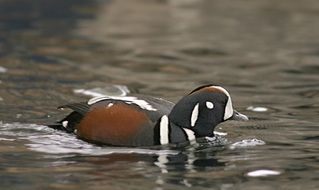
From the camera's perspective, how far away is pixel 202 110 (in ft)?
29.3

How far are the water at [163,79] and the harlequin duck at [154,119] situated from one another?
13 centimetres

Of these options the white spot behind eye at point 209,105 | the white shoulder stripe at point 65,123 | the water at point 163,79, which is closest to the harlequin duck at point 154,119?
the white spot behind eye at point 209,105

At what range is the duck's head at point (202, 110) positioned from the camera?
890cm

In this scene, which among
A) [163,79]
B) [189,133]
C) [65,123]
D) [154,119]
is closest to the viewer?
[154,119]

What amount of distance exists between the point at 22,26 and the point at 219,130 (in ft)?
38.9

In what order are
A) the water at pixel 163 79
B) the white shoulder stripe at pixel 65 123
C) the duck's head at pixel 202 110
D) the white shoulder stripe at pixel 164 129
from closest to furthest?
1. the water at pixel 163 79
2. the white shoulder stripe at pixel 164 129
3. the duck's head at pixel 202 110
4. the white shoulder stripe at pixel 65 123

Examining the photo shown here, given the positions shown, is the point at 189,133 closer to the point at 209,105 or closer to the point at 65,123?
the point at 209,105

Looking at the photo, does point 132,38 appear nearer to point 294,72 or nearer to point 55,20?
point 55,20

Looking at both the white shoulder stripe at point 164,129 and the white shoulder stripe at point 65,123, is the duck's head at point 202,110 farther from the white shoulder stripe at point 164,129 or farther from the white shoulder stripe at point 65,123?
the white shoulder stripe at point 65,123

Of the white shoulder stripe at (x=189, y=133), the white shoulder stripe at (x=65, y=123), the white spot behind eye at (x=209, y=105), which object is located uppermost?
the white spot behind eye at (x=209, y=105)

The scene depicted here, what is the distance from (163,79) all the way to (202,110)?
5.43 meters

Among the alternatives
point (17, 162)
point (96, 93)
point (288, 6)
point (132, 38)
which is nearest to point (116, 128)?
point (17, 162)

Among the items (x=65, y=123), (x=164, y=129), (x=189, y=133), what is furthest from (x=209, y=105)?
(x=65, y=123)

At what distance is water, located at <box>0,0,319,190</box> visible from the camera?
8180 mm
